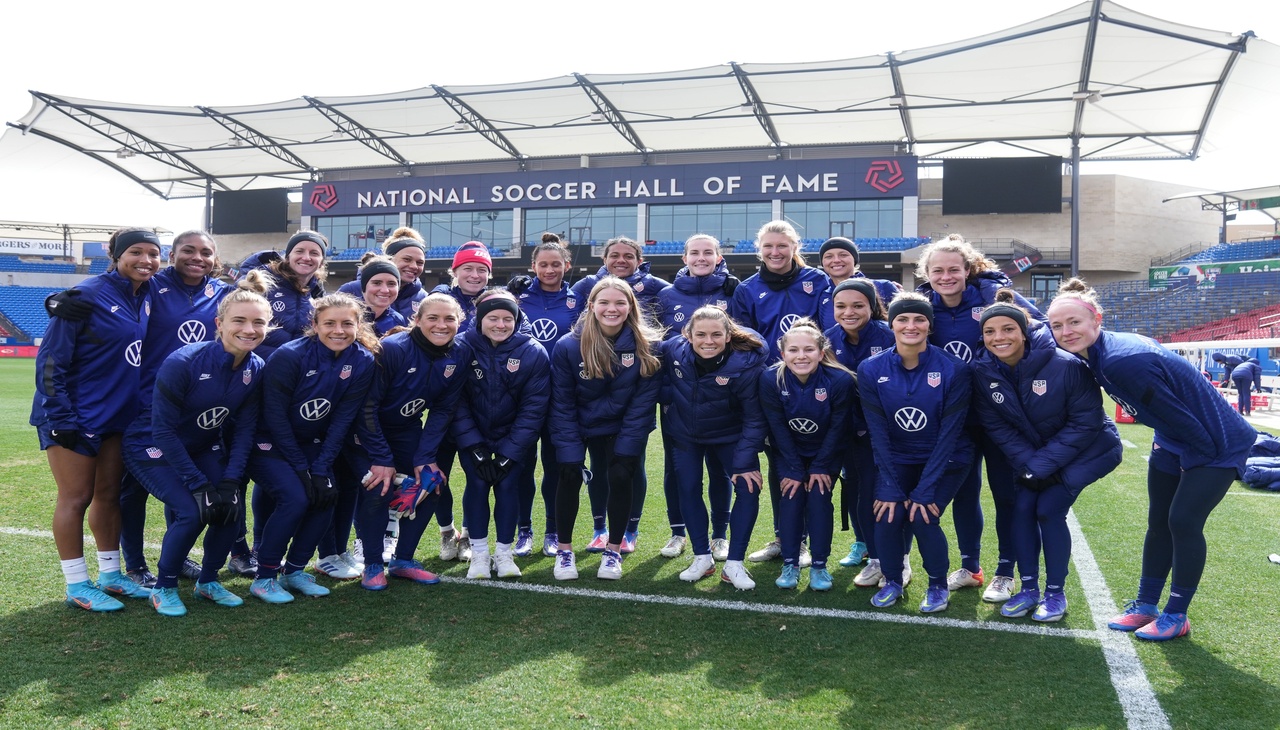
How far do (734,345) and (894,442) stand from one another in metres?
1.02

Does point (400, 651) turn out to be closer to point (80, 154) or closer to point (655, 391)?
point (655, 391)

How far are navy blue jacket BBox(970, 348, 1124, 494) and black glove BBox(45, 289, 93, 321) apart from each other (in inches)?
170

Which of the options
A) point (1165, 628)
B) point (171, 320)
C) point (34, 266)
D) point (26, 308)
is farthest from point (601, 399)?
point (34, 266)

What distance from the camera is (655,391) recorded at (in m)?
4.82

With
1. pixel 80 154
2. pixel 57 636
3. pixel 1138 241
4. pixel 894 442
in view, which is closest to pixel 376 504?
pixel 57 636

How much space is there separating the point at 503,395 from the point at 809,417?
67.7 inches

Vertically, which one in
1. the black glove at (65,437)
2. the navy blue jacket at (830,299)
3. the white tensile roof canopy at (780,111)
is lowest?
the black glove at (65,437)

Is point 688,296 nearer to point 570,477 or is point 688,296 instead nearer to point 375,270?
point 570,477

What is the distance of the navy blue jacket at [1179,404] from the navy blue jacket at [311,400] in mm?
3649

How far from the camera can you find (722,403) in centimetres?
467

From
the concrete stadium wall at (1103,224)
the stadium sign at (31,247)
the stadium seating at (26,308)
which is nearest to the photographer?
the concrete stadium wall at (1103,224)

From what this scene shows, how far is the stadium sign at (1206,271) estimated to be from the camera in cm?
3150

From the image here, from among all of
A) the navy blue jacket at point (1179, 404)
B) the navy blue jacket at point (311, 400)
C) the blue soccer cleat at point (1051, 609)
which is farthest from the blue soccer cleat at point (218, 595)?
the navy blue jacket at point (1179, 404)

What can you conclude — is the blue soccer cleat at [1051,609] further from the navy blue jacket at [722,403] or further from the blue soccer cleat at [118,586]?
the blue soccer cleat at [118,586]
